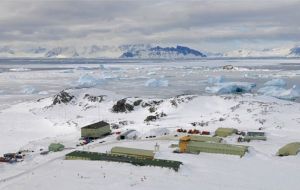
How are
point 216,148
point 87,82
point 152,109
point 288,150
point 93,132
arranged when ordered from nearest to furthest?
point 288,150, point 216,148, point 93,132, point 152,109, point 87,82

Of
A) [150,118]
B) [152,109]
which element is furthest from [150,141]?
[152,109]

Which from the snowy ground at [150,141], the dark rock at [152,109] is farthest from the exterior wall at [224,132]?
the dark rock at [152,109]

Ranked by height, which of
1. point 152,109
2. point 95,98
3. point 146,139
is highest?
point 95,98

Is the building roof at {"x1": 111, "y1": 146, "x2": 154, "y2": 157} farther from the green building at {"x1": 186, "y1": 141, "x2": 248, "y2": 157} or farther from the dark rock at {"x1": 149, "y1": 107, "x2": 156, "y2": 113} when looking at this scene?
the dark rock at {"x1": 149, "y1": 107, "x2": 156, "y2": 113}

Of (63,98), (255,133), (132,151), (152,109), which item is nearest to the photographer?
(132,151)

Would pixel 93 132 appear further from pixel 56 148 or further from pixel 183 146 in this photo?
pixel 183 146

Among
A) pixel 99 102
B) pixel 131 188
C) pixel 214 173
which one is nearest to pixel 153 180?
pixel 131 188

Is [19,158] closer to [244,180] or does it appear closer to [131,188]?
[131,188]

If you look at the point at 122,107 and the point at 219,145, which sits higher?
the point at 219,145

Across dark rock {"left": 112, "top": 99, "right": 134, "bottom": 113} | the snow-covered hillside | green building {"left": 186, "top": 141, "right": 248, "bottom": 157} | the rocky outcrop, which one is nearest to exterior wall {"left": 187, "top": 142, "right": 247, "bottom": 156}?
green building {"left": 186, "top": 141, "right": 248, "bottom": 157}
